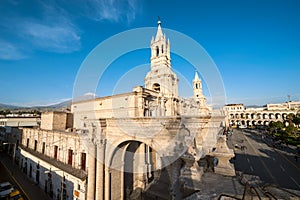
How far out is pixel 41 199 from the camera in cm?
1659

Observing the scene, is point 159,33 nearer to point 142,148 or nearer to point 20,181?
point 142,148

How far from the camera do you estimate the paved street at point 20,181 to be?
57.0 feet

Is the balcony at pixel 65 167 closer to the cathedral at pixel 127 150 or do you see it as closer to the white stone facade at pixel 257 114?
the cathedral at pixel 127 150

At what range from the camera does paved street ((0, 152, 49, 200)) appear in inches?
683

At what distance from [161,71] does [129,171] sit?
76.9 ft

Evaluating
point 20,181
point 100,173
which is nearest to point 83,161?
point 100,173

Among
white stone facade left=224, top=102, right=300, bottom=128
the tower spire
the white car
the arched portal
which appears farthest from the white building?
white stone facade left=224, top=102, right=300, bottom=128

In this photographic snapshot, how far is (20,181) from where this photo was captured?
20875 mm

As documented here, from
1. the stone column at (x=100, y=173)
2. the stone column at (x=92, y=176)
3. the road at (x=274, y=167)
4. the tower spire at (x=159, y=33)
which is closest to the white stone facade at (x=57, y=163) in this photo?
the stone column at (x=92, y=176)

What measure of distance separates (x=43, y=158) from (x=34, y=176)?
400 cm

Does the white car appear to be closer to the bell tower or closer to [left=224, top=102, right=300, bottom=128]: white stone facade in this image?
the bell tower

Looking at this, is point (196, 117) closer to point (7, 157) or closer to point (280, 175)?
point (280, 175)

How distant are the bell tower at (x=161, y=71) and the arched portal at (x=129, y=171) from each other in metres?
17.0

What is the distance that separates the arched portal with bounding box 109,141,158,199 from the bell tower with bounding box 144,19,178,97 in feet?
55.7
